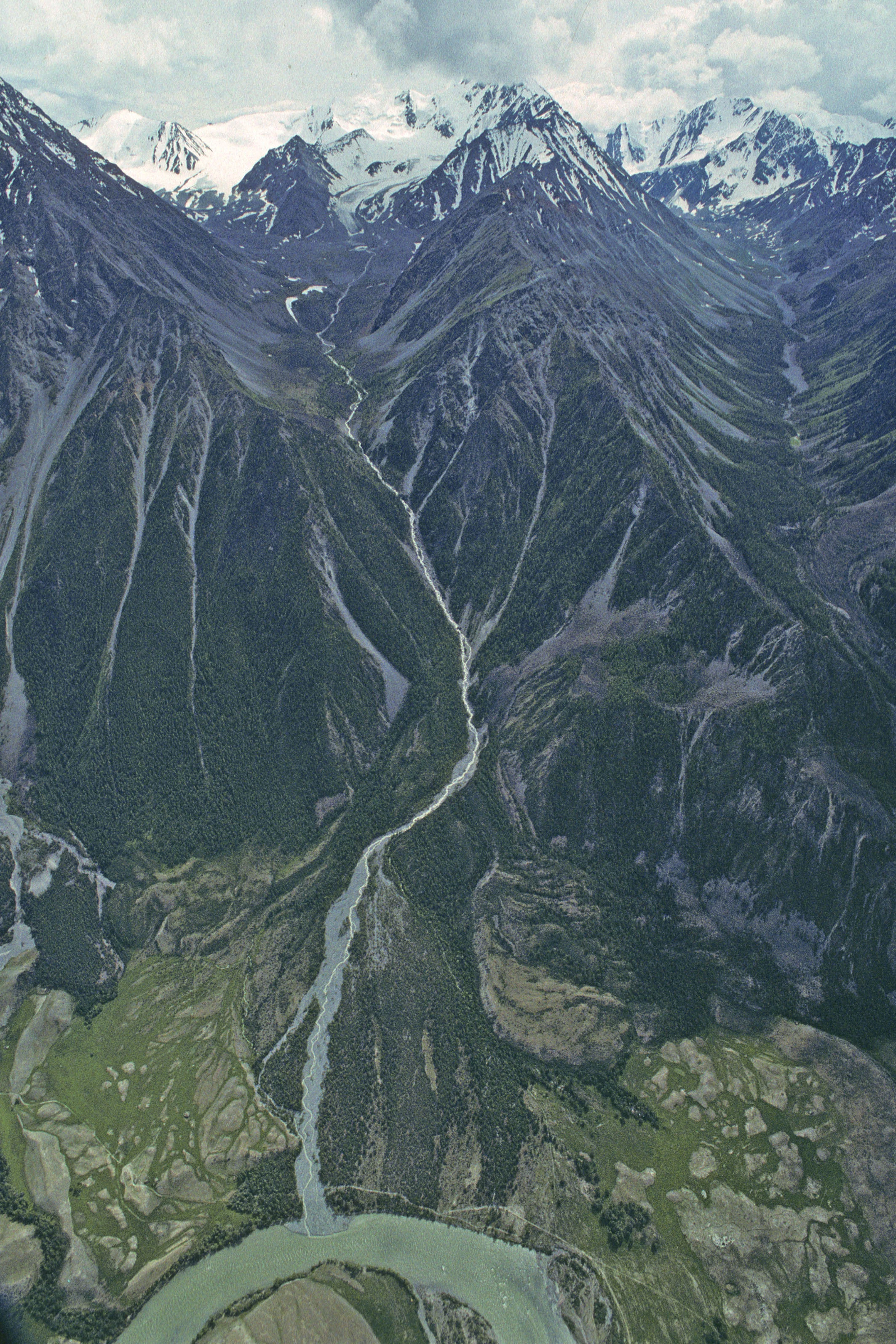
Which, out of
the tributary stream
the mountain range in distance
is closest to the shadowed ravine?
the tributary stream

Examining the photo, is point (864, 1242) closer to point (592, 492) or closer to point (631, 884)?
point (631, 884)

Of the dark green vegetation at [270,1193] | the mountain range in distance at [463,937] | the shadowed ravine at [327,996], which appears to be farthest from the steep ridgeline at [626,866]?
the dark green vegetation at [270,1193]

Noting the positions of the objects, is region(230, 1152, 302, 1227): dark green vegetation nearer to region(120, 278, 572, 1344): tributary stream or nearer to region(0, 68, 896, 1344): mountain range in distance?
region(0, 68, 896, 1344): mountain range in distance

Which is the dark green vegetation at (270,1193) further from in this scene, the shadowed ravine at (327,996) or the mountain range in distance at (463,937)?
the shadowed ravine at (327,996)

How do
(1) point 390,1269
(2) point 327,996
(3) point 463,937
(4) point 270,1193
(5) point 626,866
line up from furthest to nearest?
(5) point 626,866 < (3) point 463,937 < (2) point 327,996 < (4) point 270,1193 < (1) point 390,1269

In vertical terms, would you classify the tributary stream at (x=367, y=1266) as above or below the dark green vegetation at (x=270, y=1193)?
below

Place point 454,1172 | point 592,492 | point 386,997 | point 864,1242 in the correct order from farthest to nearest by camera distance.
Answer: point 592,492, point 386,997, point 454,1172, point 864,1242

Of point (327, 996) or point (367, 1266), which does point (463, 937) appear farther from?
point (367, 1266)

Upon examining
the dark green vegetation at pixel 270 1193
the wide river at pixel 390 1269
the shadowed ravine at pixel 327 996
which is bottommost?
the wide river at pixel 390 1269

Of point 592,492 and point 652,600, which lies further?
point 592,492

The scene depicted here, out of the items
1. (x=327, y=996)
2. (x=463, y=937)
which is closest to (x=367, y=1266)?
(x=327, y=996)

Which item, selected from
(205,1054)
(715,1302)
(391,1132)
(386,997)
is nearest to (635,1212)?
(715,1302)
